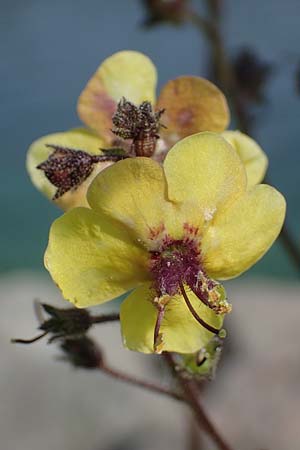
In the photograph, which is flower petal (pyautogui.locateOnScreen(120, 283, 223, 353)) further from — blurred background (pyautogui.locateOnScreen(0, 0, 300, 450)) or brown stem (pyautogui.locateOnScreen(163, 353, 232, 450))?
blurred background (pyautogui.locateOnScreen(0, 0, 300, 450))

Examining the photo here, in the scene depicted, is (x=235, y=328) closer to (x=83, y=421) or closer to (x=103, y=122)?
(x=83, y=421)

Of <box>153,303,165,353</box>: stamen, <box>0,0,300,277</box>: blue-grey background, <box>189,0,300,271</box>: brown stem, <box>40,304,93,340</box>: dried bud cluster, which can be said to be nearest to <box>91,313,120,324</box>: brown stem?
<box>40,304,93,340</box>: dried bud cluster

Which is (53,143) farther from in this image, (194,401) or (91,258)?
(194,401)

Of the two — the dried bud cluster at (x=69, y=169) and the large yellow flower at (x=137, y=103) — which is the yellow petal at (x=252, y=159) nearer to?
the large yellow flower at (x=137, y=103)

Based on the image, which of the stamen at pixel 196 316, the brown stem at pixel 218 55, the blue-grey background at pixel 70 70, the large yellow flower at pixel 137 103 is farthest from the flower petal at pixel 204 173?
the blue-grey background at pixel 70 70

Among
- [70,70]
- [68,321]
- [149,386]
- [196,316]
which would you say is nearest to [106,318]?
[68,321]
